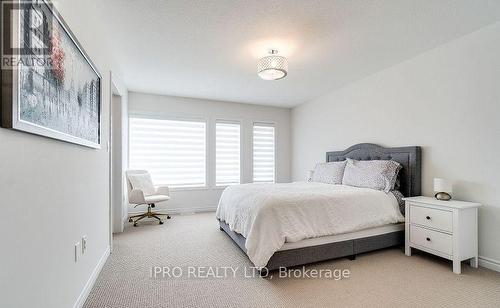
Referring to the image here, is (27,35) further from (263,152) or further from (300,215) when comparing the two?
(263,152)

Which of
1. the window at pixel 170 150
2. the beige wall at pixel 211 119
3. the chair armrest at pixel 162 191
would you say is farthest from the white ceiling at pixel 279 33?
the chair armrest at pixel 162 191

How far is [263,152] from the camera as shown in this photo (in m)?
5.64

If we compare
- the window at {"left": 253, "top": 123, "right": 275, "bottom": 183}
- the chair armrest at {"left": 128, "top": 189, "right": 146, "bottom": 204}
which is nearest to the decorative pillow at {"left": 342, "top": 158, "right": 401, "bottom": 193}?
the window at {"left": 253, "top": 123, "right": 275, "bottom": 183}

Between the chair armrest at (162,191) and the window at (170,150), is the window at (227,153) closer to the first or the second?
the window at (170,150)

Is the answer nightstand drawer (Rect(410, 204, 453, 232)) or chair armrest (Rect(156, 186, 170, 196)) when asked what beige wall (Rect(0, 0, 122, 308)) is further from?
nightstand drawer (Rect(410, 204, 453, 232))

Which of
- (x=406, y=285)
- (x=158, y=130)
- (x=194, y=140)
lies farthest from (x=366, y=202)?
(x=158, y=130)

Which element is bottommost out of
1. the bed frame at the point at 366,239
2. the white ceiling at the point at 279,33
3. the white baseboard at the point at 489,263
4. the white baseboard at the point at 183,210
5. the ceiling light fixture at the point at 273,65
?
the white baseboard at the point at 183,210

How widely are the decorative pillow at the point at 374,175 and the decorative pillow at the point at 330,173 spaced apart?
19 centimetres

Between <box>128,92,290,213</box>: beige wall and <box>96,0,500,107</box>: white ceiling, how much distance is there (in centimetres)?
89

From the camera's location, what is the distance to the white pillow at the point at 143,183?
13.4ft

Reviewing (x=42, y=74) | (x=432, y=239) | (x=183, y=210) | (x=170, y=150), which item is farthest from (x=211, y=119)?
(x=432, y=239)

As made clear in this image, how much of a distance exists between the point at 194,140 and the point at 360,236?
3645 millimetres

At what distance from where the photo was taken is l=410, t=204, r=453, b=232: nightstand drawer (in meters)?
2.34

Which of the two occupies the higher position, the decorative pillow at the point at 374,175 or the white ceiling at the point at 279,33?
the white ceiling at the point at 279,33
